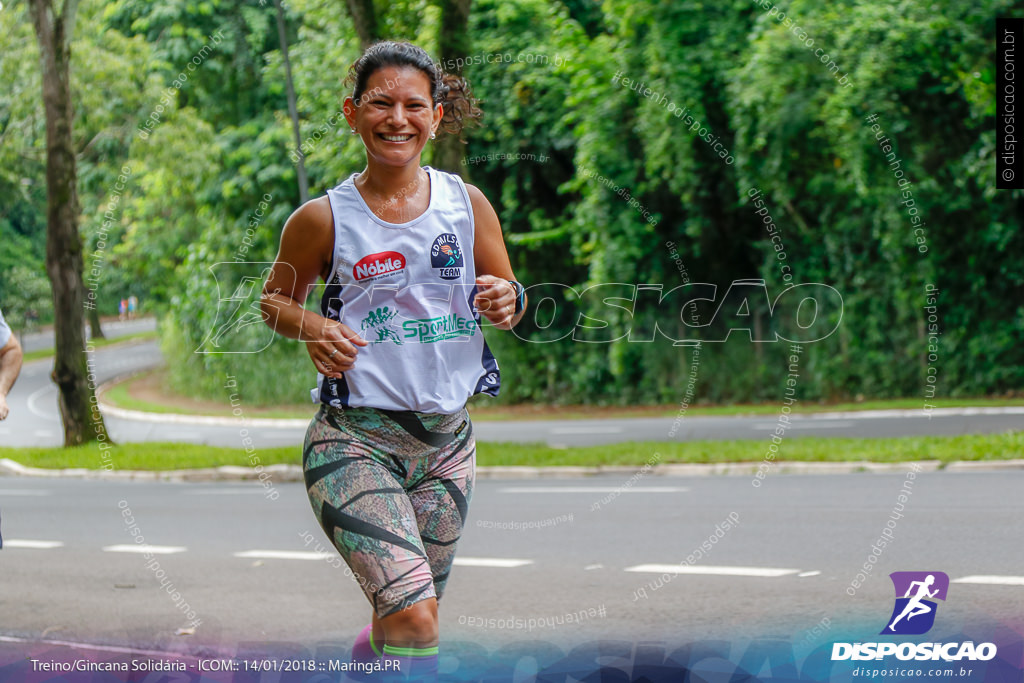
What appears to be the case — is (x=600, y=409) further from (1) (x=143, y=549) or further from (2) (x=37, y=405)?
(2) (x=37, y=405)

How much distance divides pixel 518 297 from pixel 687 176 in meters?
16.3

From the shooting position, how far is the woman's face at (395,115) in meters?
3.30

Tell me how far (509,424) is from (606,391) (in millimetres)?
2803

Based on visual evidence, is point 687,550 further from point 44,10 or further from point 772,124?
point 44,10

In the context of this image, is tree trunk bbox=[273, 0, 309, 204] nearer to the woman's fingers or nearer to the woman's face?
the woman's face

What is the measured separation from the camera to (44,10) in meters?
17.9

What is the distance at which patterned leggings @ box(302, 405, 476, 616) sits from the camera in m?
3.12

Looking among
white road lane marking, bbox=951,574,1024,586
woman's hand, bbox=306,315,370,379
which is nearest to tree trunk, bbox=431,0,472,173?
white road lane marking, bbox=951,574,1024,586

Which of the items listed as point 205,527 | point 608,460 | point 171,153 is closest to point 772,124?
point 608,460

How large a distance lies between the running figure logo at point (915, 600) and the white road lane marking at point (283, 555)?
364 centimetres

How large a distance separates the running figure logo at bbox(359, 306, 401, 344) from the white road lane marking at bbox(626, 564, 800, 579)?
4171 mm

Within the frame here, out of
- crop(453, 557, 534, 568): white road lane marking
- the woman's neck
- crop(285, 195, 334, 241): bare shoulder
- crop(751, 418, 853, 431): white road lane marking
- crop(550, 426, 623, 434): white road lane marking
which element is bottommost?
crop(550, 426, 623, 434): white road lane marking

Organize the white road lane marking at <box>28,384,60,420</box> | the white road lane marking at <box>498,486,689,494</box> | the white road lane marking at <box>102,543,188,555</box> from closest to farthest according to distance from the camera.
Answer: the white road lane marking at <box>102,543,188,555</box> < the white road lane marking at <box>498,486,689,494</box> < the white road lane marking at <box>28,384,60,420</box>

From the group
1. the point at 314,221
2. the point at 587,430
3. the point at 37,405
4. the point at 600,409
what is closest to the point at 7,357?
the point at 314,221
